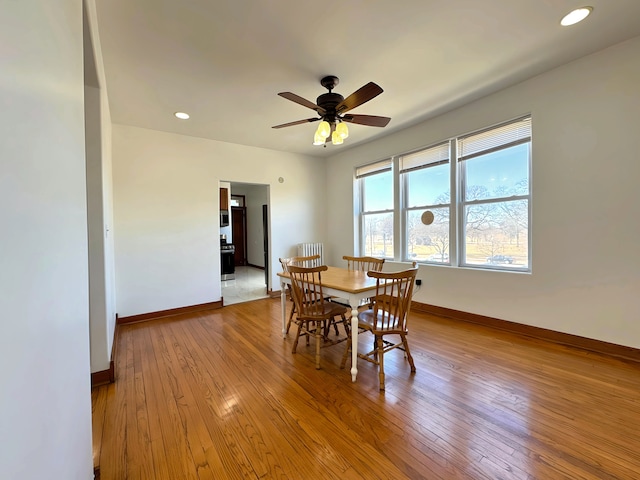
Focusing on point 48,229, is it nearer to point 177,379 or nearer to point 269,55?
point 177,379

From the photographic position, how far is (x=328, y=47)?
231 centimetres

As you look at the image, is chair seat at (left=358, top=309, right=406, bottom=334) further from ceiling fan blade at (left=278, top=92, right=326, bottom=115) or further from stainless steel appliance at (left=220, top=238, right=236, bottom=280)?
stainless steel appliance at (left=220, top=238, right=236, bottom=280)

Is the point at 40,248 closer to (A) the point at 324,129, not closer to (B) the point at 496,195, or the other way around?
(A) the point at 324,129

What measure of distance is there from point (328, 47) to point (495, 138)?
7.77 ft

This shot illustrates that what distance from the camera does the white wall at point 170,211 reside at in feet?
12.4

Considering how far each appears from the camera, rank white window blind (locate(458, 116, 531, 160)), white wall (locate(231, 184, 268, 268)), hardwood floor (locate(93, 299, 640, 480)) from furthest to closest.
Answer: white wall (locate(231, 184, 268, 268)) < white window blind (locate(458, 116, 531, 160)) < hardwood floor (locate(93, 299, 640, 480))

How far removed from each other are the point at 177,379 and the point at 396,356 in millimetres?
2045

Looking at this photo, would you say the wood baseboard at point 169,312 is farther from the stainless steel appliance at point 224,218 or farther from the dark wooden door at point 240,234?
the dark wooden door at point 240,234

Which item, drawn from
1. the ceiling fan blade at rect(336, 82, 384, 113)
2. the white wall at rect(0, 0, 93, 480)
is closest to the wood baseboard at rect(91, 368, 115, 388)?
the white wall at rect(0, 0, 93, 480)

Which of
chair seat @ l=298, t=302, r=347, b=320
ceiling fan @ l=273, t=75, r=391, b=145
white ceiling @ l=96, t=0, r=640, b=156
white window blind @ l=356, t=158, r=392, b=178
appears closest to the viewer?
white ceiling @ l=96, t=0, r=640, b=156

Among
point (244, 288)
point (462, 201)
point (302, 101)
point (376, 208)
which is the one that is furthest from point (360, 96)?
point (244, 288)

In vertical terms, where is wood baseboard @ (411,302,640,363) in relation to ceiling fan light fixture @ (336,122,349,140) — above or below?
below

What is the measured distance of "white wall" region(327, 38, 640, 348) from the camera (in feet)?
8.05

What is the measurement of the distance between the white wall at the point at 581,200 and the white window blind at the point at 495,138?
0.11 meters
